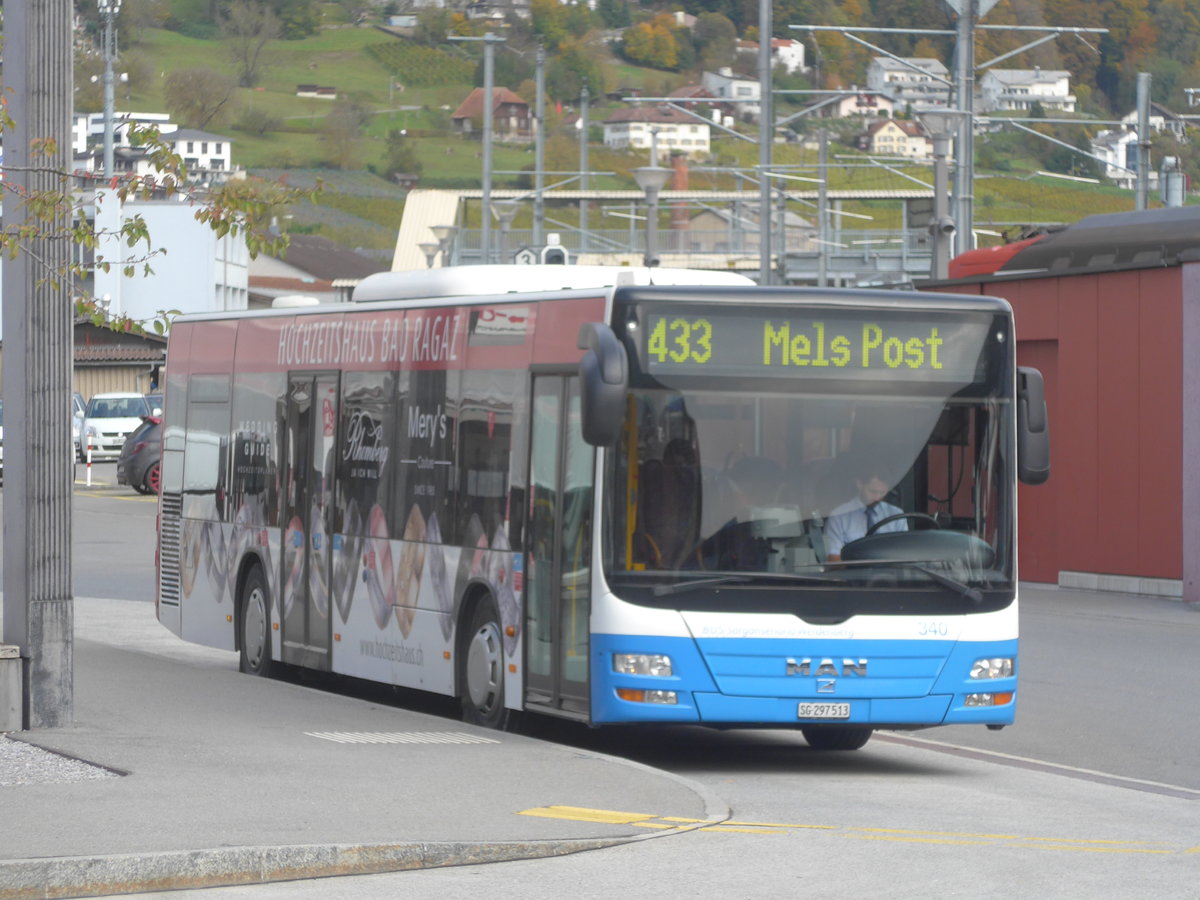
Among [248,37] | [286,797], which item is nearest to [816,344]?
[286,797]

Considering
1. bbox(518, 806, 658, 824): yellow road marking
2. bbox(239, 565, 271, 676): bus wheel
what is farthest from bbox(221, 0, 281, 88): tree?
bbox(518, 806, 658, 824): yellow road marking

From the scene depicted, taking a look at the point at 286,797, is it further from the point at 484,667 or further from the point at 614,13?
the point at 614,13

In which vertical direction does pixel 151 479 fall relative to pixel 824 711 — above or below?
above

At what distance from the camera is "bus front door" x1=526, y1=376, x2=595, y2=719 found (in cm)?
1131

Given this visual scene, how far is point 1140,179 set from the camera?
1818 inches

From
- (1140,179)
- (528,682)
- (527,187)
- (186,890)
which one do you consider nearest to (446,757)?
(528,682)

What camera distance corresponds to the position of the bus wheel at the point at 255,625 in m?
15.7

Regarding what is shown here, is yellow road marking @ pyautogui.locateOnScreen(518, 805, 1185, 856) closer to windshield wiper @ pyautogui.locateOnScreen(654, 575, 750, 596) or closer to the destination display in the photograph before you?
windshield wiper @ pyautogui.locateOnScreen(654, 575, 750, 596)

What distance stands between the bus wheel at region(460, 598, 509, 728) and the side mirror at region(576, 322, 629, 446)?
2.10 m

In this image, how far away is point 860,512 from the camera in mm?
11180

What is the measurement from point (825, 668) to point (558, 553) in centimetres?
155

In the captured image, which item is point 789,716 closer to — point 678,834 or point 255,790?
point 678,834

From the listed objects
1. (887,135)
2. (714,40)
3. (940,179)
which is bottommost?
(940,179)

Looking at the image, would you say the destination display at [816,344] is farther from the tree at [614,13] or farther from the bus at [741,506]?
the tree at [614,13]
